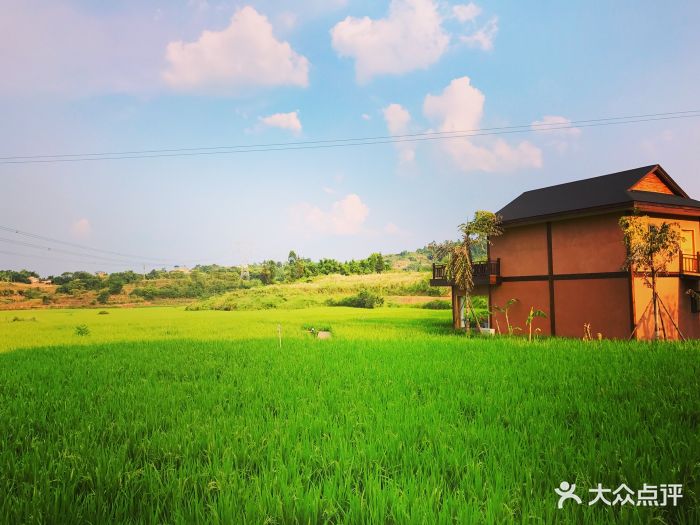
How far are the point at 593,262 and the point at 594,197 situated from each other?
256cm

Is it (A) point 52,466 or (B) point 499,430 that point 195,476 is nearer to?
(A) point 52,466

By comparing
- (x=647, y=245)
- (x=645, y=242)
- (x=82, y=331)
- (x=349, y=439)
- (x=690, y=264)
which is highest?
(x=645, y=242)

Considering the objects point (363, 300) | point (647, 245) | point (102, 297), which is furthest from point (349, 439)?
point (102, 297)

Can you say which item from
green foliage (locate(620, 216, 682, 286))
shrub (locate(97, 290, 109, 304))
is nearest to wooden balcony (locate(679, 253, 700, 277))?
green foliage (locate(620, 216, 682, 286))

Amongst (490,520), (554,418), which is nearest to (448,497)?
(490,520)

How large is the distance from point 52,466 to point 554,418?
5.58m

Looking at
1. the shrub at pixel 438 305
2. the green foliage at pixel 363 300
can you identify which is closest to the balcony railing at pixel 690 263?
the shrub at pixel 438 305

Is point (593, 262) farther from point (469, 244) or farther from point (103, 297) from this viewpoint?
point (103, 297)

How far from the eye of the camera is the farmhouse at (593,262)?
14263 mm

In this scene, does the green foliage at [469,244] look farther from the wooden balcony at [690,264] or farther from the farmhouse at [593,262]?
the wooden balcony at [690,264]

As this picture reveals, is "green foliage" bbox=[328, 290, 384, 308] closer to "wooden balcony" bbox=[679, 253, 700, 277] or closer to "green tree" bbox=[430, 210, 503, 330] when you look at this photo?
"green tree" bbox=[430, 210, 503, 330]

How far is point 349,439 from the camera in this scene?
14.6 ft

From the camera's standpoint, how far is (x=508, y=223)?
57.3ft

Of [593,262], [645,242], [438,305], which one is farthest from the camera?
[438,305]
